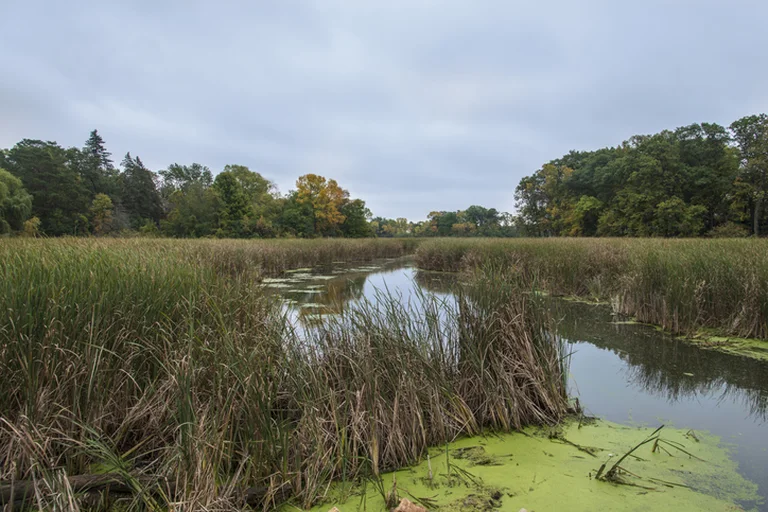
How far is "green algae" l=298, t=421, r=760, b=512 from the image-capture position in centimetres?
190

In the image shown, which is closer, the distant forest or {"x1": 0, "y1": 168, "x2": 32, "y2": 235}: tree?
{"x1": 0, "y1": 168, "x2": 32, "y2": 235}: tree

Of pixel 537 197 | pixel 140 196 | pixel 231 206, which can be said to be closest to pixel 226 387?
pixel 231 206

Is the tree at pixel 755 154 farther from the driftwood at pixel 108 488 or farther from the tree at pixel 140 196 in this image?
the tree at pixel 140 196

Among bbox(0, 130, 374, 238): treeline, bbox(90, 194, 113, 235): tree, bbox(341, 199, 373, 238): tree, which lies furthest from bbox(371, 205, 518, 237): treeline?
bbox(90, 194, 113, 235): tree

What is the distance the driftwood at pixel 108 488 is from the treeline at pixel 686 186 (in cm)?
3140

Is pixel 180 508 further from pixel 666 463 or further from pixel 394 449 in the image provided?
pixel 666 463

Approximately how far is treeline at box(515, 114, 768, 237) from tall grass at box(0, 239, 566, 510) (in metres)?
29.6

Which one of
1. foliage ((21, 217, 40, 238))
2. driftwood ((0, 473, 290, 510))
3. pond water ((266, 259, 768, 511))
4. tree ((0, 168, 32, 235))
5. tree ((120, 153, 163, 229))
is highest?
tree ((120, 153, 163, 229))

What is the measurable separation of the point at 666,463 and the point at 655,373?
87.0 inches

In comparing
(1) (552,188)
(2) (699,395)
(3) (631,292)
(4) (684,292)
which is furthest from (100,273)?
(1) (552,188)

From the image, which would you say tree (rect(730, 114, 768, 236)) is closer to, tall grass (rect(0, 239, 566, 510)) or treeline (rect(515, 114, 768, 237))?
treeline (rect(515, 114, 768, 237))

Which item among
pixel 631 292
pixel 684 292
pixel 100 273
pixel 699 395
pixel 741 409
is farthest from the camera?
pixel 631 292

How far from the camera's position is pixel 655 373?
13.6ft

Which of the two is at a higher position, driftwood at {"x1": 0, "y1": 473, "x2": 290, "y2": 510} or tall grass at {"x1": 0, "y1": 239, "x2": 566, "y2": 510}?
tall grass at {"x1": 0, "y1": 239, "x2": 566, "y2": 510}
